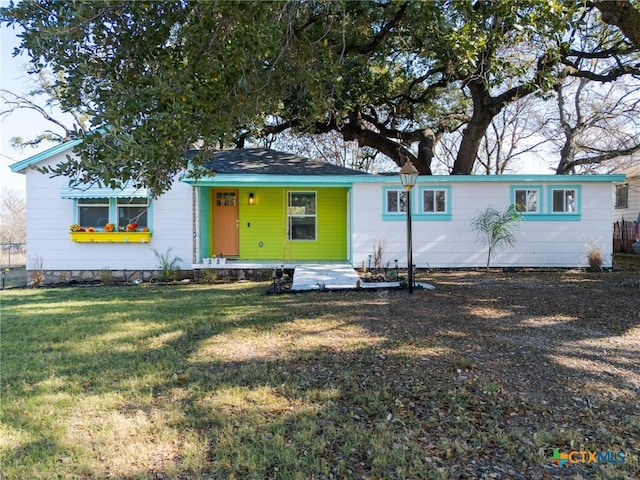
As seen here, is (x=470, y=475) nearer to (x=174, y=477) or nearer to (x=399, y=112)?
(x=174, y=477)

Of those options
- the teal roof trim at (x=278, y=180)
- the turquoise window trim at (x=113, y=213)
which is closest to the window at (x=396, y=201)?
the teal roof trim at (x=278, y=180)

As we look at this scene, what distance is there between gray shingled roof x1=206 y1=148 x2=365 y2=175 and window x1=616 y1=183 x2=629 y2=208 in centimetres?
1338

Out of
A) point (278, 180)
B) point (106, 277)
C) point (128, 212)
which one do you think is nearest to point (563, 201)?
point (278, 180)

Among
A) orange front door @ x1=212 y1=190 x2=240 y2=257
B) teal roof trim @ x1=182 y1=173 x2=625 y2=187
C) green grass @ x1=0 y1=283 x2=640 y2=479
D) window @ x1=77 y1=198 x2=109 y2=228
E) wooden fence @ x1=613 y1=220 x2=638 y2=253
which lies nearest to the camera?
green grass @ x1=0 y1=283 x2=640 y2=479

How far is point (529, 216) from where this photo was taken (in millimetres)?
10656

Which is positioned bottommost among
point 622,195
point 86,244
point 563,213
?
point 86,244

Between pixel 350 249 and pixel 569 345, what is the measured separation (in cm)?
713

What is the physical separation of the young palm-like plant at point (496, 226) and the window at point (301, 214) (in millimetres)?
4420

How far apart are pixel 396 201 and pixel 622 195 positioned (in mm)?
13369

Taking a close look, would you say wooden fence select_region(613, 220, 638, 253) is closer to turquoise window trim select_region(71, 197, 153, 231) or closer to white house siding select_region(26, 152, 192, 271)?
white house siding select_region(26, 152, 192, 271)

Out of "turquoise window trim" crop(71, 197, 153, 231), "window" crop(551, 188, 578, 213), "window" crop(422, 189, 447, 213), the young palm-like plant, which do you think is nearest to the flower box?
"turquoise window trim" crop(71, 197, 153, 231)

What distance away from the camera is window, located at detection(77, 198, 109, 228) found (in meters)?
10.5

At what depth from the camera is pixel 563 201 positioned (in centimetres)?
1066

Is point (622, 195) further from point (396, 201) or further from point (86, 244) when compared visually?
point (86, 244)
